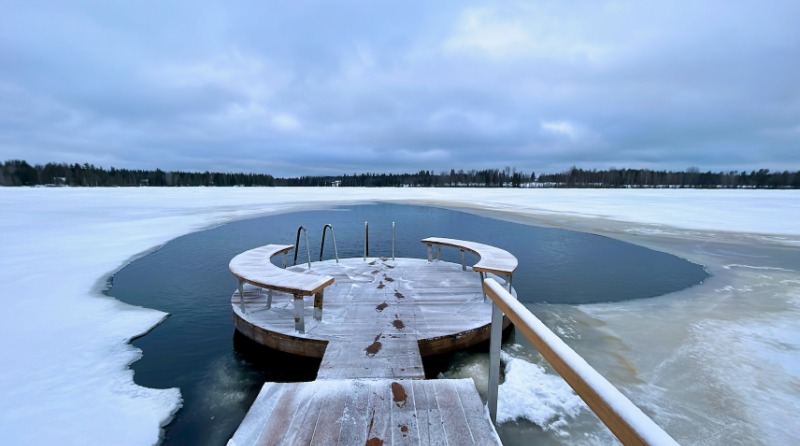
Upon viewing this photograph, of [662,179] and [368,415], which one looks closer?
[368,415]

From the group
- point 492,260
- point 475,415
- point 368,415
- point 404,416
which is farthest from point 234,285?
point 475,415

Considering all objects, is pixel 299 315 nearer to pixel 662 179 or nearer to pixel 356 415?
pixel 356 415

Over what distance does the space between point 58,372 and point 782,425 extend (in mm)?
8494

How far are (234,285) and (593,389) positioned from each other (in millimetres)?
9261

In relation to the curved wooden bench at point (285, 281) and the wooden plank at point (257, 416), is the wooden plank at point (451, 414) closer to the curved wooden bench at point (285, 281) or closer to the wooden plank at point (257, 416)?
the wooden plank at point (257, 416)

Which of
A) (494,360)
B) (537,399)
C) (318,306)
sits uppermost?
(494,360)

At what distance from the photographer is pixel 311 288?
15.0 feet

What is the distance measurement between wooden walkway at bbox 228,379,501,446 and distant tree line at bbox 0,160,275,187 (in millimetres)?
103071

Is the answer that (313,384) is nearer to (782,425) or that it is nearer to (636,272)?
(782,425)

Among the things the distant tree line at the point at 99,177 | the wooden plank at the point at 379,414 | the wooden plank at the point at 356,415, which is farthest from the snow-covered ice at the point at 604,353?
the distant tree line at the point at 99,177

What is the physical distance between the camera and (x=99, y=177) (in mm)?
81250

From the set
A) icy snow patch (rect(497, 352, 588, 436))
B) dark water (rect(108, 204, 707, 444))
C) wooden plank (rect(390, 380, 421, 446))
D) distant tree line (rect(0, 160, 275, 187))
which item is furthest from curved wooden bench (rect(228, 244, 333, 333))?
distant tree line (rect(0, 160, 275, 187))

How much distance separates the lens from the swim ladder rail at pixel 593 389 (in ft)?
3.73

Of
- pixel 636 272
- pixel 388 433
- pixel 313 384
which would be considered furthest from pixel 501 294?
pixel 636 272
